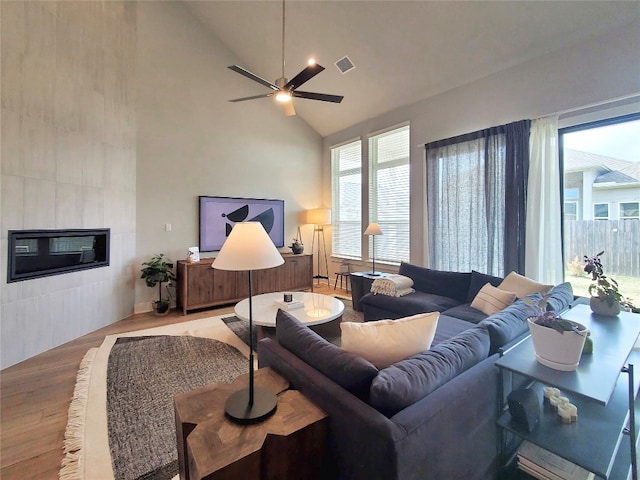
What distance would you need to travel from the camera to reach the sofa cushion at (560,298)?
224cm

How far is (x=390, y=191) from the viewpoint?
514cm

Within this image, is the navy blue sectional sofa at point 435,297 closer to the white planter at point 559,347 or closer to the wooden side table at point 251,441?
the white planter at point 559,347

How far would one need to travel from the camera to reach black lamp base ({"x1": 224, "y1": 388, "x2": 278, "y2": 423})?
3.73ft

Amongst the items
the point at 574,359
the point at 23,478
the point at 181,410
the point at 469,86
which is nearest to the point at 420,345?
the point at 574,359

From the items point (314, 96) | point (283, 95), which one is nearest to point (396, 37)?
point (314, 96)

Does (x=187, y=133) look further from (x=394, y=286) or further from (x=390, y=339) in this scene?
(x=390, y=339)

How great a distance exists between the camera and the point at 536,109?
11.0ft

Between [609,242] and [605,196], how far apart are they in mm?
479

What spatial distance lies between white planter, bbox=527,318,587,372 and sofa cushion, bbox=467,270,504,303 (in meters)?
1.82

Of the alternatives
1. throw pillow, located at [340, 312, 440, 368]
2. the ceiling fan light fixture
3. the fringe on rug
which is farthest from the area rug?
the ceiling fan light fixture

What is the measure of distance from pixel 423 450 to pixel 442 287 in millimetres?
2801

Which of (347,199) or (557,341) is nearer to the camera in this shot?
(557,341)

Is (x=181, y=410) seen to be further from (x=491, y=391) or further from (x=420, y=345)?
(x=491, y=391)

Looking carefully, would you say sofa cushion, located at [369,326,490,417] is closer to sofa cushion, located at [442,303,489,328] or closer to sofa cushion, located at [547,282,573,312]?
sofa cushion, located at [547,282,573,312]
